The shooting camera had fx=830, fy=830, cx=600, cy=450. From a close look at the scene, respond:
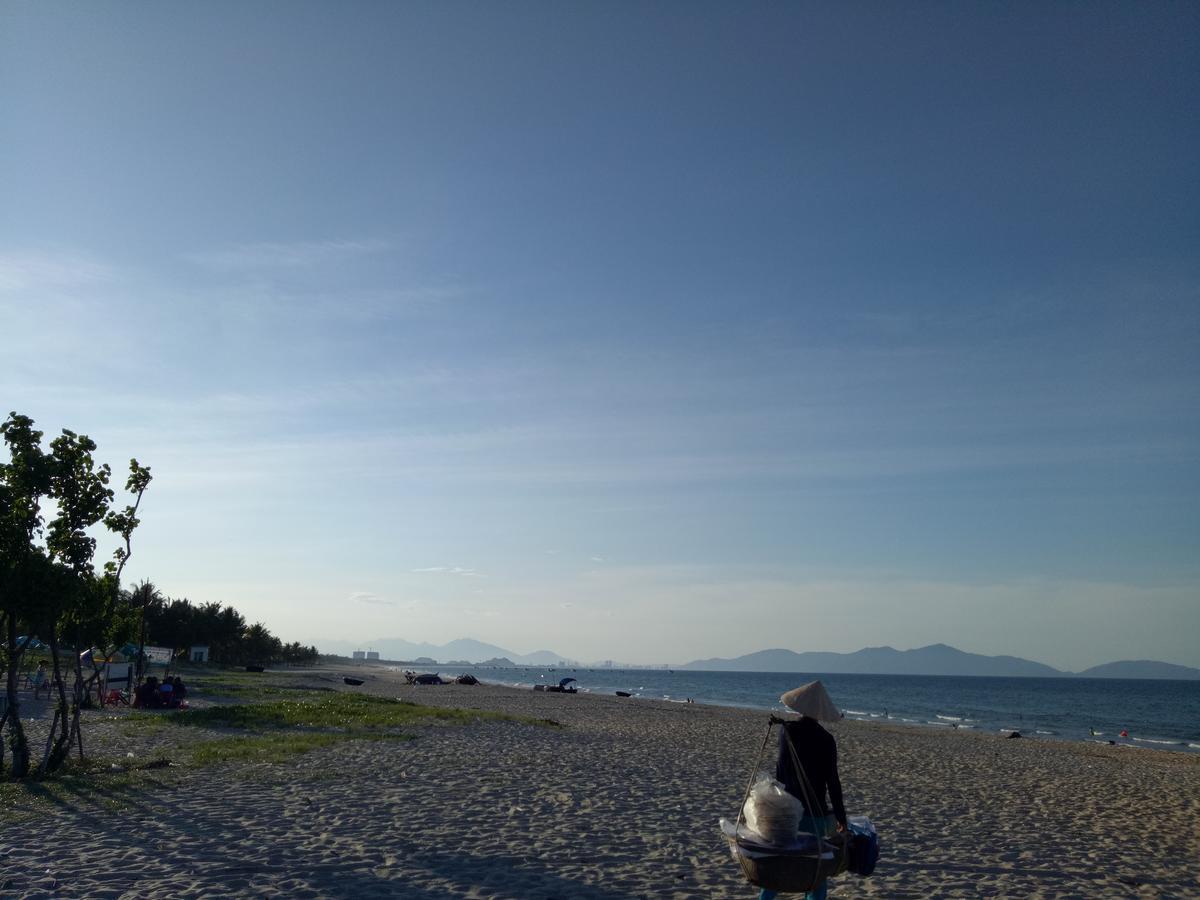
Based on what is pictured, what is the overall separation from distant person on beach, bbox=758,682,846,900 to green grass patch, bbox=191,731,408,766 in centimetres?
1135

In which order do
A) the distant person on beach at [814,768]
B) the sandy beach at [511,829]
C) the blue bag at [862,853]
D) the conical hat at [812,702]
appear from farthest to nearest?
the sandy beach at [511,829], the conical hat at [812,702], the distant person on beach at [814,768], the blue bag at [862,853]

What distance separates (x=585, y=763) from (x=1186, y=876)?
32.7 ft

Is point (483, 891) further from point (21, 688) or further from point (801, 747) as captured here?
point (21, 688)

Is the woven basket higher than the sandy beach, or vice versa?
the woven basket

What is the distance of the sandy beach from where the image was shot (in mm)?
7852

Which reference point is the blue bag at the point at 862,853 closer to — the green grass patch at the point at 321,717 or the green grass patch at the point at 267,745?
the green grass patch at the point at 267,745

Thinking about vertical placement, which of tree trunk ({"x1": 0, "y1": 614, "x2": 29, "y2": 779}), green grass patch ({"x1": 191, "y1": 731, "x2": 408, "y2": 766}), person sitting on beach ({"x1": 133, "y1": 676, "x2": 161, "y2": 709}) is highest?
tree trunk ({"x1": 0, "y1": 614, "x2": 29, "y2": 779})

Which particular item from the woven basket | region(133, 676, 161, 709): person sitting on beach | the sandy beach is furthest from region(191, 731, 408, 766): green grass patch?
the woven basket

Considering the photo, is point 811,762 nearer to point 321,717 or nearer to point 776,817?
point 776,817

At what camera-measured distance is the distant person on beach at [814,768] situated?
20.7 feet

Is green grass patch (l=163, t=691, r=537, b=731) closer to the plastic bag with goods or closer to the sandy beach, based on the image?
the sandy beach

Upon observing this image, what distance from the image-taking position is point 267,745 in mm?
16859

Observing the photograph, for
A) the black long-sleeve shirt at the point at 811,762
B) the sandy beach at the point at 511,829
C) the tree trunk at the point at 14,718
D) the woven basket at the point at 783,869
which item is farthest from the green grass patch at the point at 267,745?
the woven basket at the point at 783,869

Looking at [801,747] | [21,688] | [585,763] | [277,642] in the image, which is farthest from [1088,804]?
[277,642]
